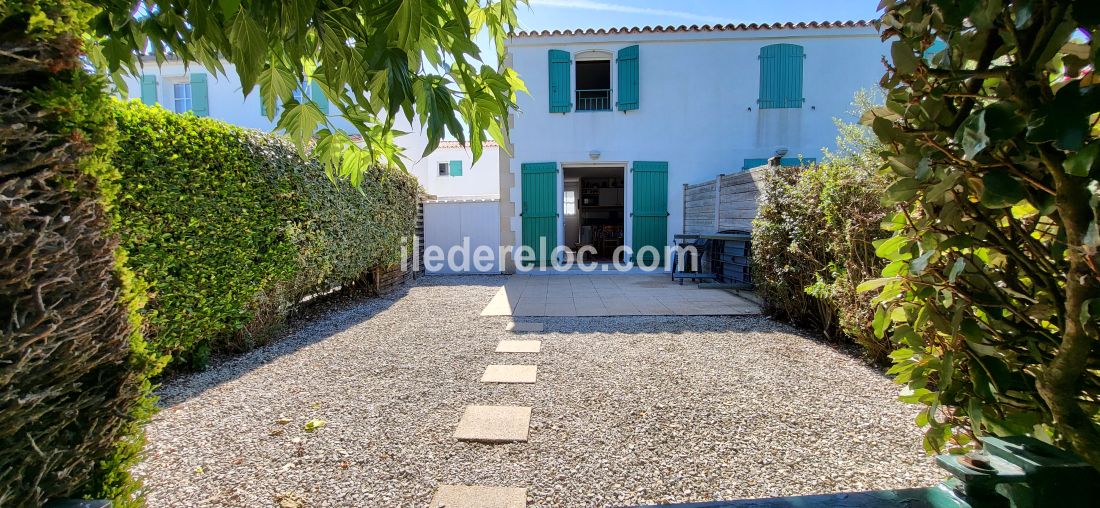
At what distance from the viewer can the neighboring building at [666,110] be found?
355 inches

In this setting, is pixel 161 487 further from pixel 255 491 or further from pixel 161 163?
pixel 161 163

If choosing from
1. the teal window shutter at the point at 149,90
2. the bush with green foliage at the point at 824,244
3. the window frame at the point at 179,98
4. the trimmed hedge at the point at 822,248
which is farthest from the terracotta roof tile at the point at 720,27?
the teal window shutter at the point at 149,90

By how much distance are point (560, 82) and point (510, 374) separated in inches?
291

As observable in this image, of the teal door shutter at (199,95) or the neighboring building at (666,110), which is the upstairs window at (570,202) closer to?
the neighboring building at (666,110)

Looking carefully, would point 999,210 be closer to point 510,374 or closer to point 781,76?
point 510,374

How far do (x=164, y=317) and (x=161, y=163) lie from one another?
109cm

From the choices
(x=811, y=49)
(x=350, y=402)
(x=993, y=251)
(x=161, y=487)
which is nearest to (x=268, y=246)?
(x=350, y=402)

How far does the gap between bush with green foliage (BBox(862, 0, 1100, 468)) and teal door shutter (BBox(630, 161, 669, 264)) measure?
8.54 m

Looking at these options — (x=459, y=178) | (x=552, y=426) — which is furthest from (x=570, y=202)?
(x=552, y=426)

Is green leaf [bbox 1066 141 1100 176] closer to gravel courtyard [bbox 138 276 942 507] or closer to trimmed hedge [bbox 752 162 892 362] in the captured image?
gravel courtyard [bbox 138 276 942 507]

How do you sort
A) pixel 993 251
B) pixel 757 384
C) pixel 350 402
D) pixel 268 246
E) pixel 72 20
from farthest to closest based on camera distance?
pixel 268 246 → pixel 757 384 → pixel 350 402 → pixel 72 20 → pixel 993 251

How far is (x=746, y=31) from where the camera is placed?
29.3 ft

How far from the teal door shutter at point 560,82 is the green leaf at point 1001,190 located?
→ 359 inches

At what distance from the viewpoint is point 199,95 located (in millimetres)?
11703
